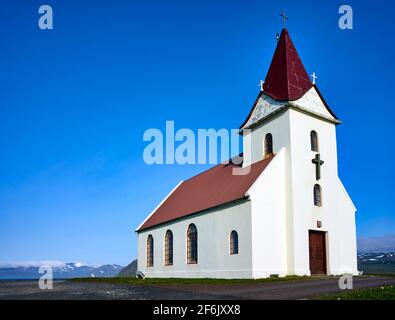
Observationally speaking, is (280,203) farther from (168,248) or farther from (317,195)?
(168,248)

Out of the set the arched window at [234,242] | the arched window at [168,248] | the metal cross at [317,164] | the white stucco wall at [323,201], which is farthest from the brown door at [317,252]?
the arched window at [168,248]

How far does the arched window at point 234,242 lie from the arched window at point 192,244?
4707 millimetres

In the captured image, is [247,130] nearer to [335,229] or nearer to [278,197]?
[278,197]

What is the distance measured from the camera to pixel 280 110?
2783 cm

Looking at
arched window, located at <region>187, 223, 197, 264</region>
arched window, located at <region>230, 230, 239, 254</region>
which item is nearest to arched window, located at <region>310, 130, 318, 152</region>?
arched window, located at <region>230, 230, 239, 254</region>

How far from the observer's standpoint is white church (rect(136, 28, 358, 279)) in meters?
25.3

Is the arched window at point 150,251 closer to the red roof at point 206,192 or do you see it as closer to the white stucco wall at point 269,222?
the red roof at point 206,192

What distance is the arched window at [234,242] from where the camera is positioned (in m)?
26.2

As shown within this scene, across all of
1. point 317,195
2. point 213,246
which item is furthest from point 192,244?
point 317,195

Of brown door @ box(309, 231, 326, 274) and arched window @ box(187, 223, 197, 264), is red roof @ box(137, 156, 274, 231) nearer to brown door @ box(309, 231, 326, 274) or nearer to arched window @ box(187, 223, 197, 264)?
arched window @ box(187, 223, 197, 264)

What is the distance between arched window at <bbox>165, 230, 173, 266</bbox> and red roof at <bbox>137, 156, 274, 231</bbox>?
4.01ft

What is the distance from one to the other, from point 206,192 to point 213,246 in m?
5.49
